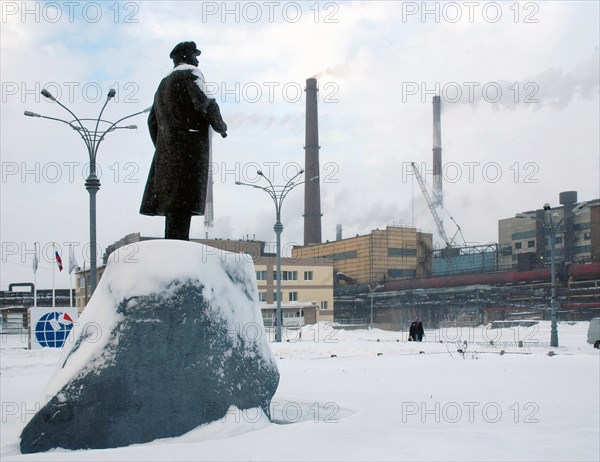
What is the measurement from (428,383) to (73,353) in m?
7.71

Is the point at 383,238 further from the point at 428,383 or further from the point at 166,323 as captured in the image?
the point at 166,323

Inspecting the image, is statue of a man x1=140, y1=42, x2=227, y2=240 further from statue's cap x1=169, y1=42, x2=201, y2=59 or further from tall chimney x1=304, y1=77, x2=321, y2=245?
tall chimney x1=304, y1=77, x2=321, y2=245

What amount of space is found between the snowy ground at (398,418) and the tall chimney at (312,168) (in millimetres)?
54855

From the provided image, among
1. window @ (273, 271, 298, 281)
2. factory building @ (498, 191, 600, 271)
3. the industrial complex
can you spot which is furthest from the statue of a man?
window @ (273, 271, 298, 281)

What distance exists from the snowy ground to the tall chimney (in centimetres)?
5486

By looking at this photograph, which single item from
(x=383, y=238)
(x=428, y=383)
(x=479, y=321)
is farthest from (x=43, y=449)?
(x=383, y=238)

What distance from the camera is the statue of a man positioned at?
9.49 m

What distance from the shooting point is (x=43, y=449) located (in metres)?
7.69

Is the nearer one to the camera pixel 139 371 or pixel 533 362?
pixel 139 371

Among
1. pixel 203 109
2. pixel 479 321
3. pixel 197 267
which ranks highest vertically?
pixel 203 109

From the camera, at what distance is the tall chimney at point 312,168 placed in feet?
236

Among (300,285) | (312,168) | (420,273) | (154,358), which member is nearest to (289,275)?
Answer: (300,285)

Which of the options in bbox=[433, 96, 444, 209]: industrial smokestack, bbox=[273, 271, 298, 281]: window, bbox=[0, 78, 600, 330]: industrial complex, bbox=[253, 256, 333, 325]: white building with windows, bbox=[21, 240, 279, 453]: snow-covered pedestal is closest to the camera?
bbox=[21, 240, 279, 453]: snow-covered pedestal

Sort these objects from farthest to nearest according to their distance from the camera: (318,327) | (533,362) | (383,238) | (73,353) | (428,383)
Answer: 1. (383,238)
2. (318,327)
3. (533,362)
4. (428,383)
5. (73,353)
